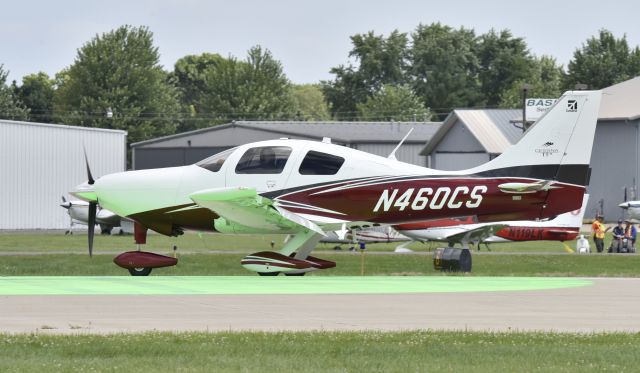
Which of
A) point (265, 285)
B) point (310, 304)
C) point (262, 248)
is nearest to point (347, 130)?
point (262, 248)

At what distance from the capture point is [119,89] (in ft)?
355

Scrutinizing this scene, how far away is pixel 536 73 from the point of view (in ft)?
432

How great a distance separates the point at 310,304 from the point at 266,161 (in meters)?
6.43

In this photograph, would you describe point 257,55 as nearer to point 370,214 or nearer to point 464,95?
point 464,95

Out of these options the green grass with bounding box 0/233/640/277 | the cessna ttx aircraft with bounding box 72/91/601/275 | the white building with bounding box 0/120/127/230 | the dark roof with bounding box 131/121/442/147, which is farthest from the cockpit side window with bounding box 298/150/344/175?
the dark roof with bounding box 131/121/442/147

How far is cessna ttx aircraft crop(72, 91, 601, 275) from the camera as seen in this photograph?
22156mm

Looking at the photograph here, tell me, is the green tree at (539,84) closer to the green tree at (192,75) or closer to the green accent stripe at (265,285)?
the green tree at (192,75)

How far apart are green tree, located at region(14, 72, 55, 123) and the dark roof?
39117mm

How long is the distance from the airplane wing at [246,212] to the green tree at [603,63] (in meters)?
89.1

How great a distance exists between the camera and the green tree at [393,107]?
121 m

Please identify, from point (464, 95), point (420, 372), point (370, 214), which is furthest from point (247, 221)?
point (464, 95)

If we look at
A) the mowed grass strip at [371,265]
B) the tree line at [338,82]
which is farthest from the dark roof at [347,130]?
the mowed grass strip at [371,265]

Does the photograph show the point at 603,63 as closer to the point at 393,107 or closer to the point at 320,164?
the point at 393,107

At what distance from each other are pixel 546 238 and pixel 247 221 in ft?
55.4
